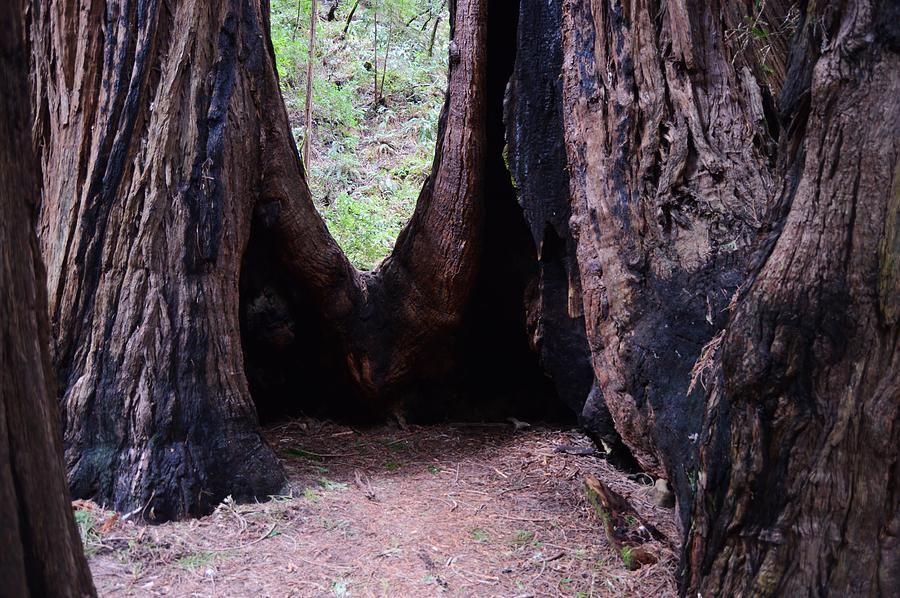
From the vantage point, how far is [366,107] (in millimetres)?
12680

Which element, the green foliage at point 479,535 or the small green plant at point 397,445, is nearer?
the green foliage at point 479,535

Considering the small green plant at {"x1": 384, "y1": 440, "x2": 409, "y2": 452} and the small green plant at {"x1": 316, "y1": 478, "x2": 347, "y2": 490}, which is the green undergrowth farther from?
the small green plant at {"x1": 316, "y1": 478, "x2": 347, "y2": 490}

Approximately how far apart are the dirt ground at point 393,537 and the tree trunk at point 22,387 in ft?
3.55

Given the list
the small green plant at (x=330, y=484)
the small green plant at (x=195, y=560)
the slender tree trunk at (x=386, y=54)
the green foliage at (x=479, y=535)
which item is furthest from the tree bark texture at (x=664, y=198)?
the slender tree trunk at (x=386, y=54)

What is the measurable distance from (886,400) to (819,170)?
0.81 meters

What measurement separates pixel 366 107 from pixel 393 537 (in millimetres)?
10067

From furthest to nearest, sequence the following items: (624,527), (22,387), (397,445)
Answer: (397,445) → (624,527) → (22,387)

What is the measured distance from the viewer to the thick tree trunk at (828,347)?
2469mm

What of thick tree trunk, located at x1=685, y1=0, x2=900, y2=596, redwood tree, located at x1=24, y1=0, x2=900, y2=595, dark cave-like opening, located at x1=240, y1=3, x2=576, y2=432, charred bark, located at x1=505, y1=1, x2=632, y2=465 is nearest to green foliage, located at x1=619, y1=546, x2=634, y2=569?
redwood tree, located at x1=24, y1=0, x2=900, y2=595

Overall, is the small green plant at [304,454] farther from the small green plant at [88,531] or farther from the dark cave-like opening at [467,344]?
the small green plant at [88,531]

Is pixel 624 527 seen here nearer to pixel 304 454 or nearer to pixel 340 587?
pixel 340 587

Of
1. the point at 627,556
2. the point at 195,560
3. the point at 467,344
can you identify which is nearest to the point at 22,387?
the point at 195,560

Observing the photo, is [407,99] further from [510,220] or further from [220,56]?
[220,56]

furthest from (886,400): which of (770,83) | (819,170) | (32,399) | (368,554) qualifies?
(32,399)
